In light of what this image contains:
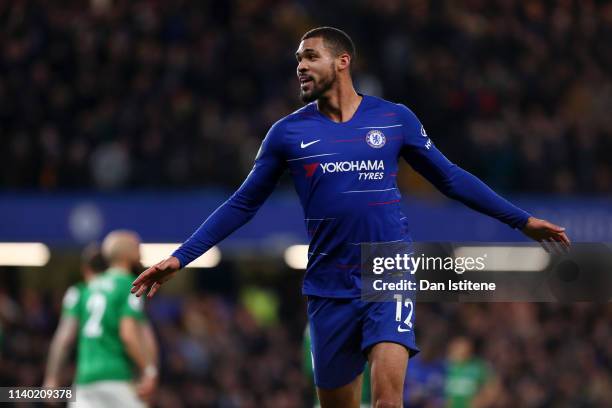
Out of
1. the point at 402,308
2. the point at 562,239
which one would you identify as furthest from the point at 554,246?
the point at 402,308

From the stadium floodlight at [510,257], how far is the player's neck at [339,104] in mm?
932

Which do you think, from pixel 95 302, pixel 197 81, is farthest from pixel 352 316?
pixel 197 81

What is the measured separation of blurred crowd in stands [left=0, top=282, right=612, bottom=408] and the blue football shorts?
327 inches

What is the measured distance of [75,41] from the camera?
19.0 metres

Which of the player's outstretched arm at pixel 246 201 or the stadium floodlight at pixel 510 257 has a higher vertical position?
the player's outstretched arm at pixel 246 201

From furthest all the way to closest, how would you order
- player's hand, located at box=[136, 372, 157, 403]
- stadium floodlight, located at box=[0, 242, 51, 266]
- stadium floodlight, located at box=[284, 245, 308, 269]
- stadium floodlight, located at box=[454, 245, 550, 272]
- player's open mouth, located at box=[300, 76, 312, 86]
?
stadium floodlight, located at box=[284, 245, 308, 269]
stadium floodlight, located at box=[0, 242, 51, 266]
player's hand, located at box=[136, 372, 157, 403]
stadium floodlight, located at box=[454, 245, 550, 272]
player's open mouth, located at box=[300, 76, 312, 86]

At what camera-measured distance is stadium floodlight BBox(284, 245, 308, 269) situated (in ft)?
60.9

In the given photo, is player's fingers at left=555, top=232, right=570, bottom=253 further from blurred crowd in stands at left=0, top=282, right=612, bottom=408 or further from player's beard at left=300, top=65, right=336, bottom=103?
blurred crowd in stands at left=0, top=282, right=612, bottom=408

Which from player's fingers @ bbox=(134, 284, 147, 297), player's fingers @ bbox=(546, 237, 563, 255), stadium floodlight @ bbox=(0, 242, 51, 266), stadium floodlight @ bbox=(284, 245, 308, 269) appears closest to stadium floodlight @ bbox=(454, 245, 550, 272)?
player's fingers @ bbox=(546, 237, 563, 255)

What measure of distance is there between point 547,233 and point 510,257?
1.93 ft

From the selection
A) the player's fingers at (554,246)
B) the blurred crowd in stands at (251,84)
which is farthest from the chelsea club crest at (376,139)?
the blurred crowd in stands at (251,84)

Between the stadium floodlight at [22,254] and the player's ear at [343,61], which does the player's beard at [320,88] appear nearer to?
the player's ear at [343,61]

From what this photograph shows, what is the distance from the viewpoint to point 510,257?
727cm

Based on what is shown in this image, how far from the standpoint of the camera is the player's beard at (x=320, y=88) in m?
6.88
